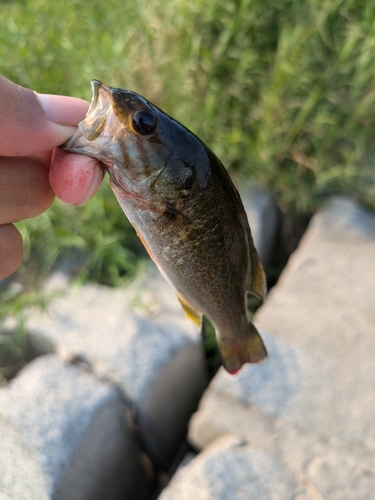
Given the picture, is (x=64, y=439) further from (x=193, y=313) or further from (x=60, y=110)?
(x=60, y=110)

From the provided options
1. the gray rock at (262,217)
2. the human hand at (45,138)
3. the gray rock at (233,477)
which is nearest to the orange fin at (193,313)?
the human hand at (45,138)

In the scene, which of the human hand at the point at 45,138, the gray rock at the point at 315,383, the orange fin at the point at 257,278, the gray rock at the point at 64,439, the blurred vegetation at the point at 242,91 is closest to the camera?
the human hand at the point at 45,138

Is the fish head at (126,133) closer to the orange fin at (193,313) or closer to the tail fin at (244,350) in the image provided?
the orange fin at (193,313)

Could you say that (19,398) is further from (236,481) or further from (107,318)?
(236,481)

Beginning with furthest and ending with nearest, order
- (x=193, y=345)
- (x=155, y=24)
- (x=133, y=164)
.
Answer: (x=155, y=24)
(x=193, y=345)
(x=133, y=164)

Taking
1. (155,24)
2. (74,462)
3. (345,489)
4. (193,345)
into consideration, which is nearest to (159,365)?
(193,345)

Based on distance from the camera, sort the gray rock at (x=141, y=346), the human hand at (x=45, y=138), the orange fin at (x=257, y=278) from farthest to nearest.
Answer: the gray rock at (x=141, y=346) → the orange fin at (x=257, y=278) → the human hand at (x=45, y=138)

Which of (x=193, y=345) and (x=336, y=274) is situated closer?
(x=193, y=345)
